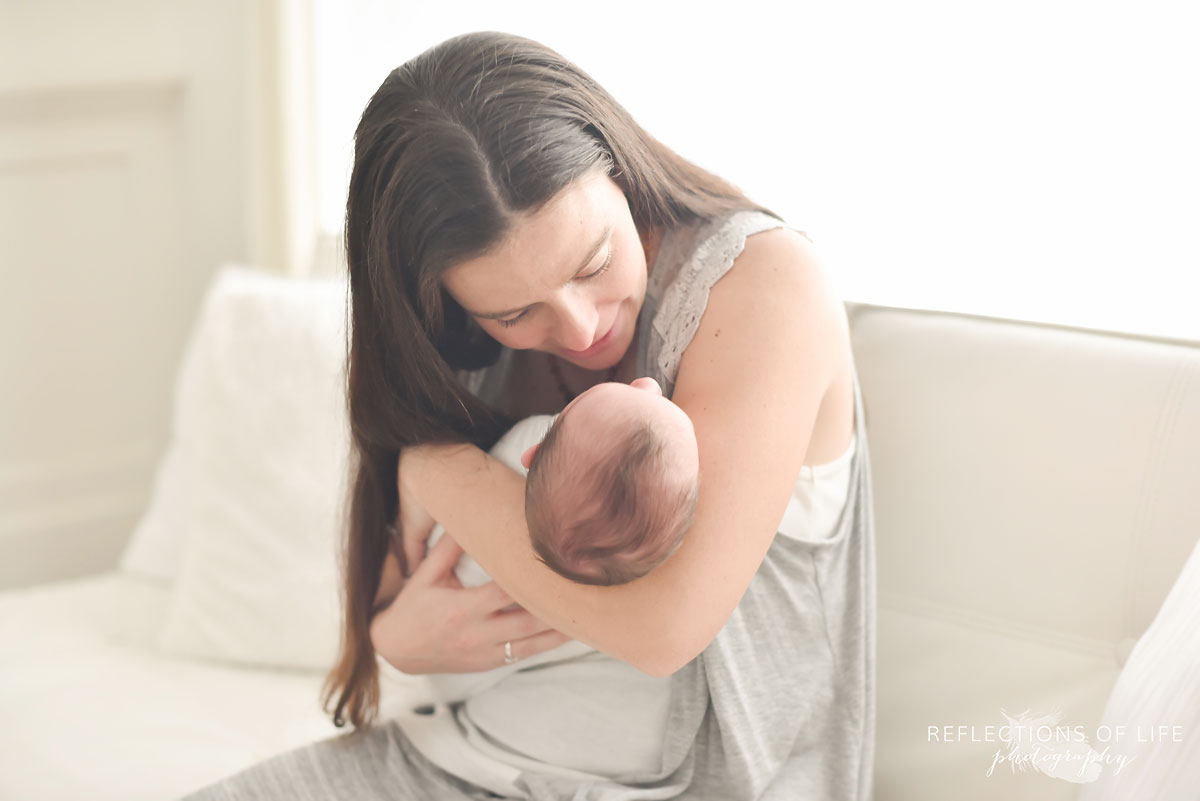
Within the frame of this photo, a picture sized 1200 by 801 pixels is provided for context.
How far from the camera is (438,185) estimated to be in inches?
37.3

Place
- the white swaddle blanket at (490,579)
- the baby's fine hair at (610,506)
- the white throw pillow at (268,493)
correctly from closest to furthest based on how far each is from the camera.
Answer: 1. the baby's fine hair at (610,506)
2. the white swaddle blanket at (490,579)
3. the white throw pillow at (268,493)

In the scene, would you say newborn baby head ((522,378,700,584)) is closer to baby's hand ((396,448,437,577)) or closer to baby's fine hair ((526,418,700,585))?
baby's fine hair ((526,418,700,585))

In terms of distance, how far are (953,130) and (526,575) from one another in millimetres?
899

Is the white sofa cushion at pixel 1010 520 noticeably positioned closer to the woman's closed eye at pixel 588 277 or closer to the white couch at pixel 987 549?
the white couch at pixel 987 549

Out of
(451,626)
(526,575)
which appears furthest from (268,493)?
(526,575)

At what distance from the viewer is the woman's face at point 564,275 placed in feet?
3.13

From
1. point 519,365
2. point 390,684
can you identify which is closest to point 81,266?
point 390,684

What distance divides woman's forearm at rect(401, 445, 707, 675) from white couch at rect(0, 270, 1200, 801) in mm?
371

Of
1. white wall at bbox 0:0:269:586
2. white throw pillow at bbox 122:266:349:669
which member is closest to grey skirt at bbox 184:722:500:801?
white throw pillow at bbox 122:266:349:669

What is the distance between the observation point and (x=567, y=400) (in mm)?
1245

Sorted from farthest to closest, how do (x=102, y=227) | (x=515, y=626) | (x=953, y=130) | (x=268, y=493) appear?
1. (x=102, y=227)
2. (x=268, y=493)
3. (x=953, y=130)
4. (x=515, y=626)

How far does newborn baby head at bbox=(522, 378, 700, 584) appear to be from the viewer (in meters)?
0.87

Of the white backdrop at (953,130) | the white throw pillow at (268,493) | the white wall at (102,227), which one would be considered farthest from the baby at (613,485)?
the white wall at (102,227)

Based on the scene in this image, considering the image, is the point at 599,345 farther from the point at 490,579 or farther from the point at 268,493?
the point at 268,493
